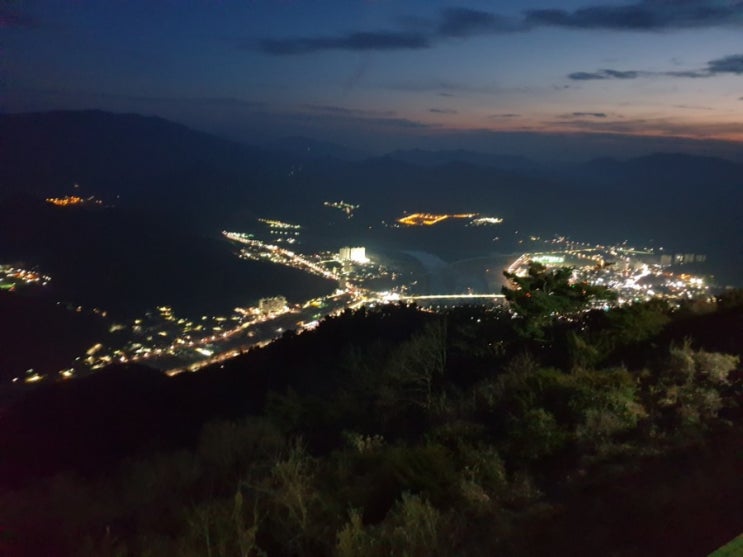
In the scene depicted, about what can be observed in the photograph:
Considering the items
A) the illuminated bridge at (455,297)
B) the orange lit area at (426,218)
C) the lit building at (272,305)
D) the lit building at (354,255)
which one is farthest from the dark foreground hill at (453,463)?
the orange lit area at (426,218)

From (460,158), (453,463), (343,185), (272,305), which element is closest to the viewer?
(453,463)

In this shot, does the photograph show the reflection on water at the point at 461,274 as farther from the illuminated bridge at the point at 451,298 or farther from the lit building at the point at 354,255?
the lit building at the point at 354,255

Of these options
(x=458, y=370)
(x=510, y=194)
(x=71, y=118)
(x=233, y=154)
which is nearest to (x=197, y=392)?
(x=458, y=370)

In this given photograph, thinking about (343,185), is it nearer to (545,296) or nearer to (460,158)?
(460,158)

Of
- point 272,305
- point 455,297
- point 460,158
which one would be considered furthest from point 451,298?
point 460,158

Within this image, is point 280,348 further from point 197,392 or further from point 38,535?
Answer: point 38,535

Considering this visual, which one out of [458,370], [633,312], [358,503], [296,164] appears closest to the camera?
[358,503]
